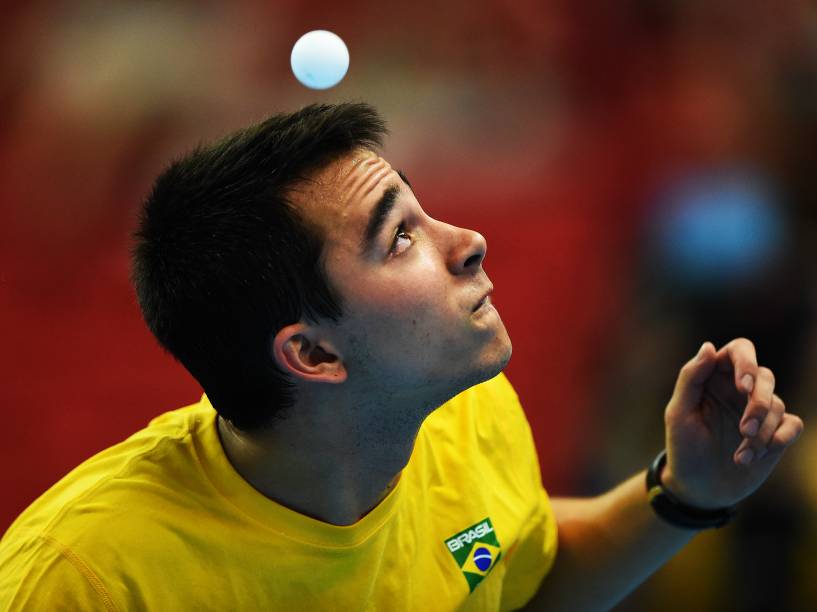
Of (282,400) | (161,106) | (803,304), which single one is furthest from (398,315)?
(161,106)

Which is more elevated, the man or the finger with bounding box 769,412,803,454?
the man

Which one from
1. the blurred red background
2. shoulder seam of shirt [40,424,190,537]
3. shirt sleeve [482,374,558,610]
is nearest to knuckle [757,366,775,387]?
shirt sleeve [482,374,558,610]

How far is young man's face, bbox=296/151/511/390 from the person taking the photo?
3.52ft

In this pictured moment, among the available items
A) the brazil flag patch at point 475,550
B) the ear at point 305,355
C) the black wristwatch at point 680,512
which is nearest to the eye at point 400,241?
the ear at point 305,355

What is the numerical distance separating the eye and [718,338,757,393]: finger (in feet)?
1.46

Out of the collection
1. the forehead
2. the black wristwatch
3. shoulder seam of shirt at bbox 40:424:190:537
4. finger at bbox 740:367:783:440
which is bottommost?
the black wristwatch

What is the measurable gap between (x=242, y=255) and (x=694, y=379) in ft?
2.12

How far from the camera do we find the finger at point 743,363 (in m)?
1.14

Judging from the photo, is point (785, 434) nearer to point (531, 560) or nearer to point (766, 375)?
point (766, 375)

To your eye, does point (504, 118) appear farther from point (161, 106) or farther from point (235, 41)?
point (161, 106)

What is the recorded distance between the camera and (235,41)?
8.37 feet

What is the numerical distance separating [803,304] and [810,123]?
26.8 inches

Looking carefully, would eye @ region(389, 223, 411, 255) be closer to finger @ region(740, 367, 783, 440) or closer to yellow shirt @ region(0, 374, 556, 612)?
yellow shirt @ region(0, 374, 556, 612)

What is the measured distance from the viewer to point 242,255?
106 centimetres
